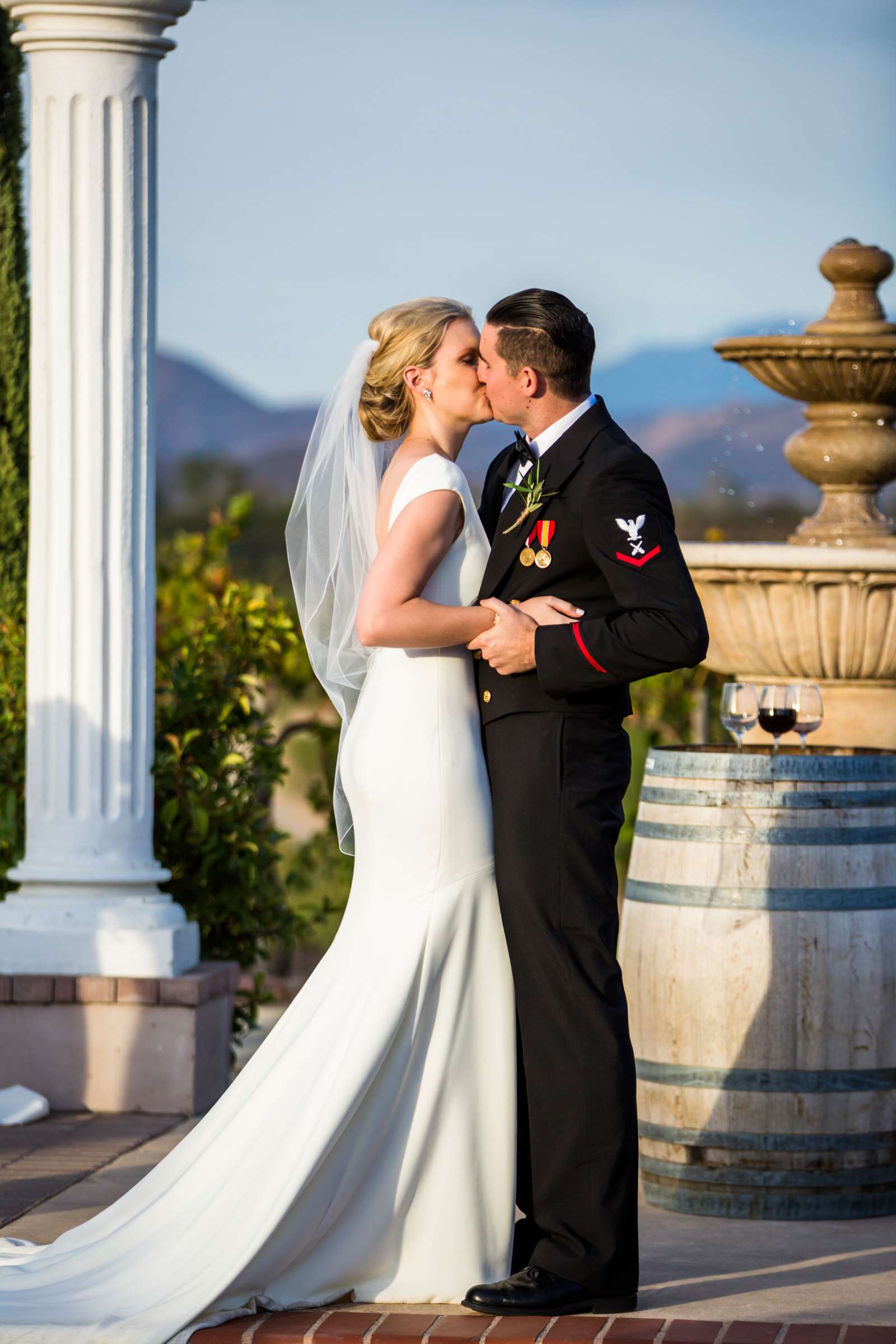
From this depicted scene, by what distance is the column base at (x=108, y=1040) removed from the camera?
483 cm

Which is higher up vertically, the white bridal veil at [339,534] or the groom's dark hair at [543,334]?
the groom's dark hair at [543,334]

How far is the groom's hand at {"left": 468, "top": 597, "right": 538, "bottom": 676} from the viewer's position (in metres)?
3.15

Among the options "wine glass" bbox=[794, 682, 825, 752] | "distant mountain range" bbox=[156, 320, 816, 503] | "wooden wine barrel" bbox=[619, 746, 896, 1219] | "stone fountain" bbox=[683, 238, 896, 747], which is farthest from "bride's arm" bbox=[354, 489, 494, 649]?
"distant mountain range" bbox=[156, 320, 816, 503]

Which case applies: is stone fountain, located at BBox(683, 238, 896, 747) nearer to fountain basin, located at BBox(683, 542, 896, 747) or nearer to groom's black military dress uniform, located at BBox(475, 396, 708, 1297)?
fountain basin, located at BBox(683, 542, 896, 747)

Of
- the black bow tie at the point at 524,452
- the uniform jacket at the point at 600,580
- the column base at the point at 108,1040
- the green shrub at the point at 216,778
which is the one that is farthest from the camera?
the green shrub at the point at 216,778

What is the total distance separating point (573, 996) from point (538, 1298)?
0.52m

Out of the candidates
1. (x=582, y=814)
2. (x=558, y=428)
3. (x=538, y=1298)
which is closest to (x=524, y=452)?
(x=558, y=428)

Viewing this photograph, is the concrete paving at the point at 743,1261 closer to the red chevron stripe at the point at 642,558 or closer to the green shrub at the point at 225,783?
the green shrub at the point at 225,783

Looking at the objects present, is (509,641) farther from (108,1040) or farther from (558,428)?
(108,1040)

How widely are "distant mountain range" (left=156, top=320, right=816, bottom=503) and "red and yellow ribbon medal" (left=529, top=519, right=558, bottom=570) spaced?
41.8 metres

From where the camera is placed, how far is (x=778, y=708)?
13.5ft

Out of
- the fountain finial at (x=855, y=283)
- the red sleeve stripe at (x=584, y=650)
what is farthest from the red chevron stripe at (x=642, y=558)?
the fountain finial at (x=855, y=283)

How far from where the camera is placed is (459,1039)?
3.27m

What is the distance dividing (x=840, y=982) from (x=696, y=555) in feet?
6.00
